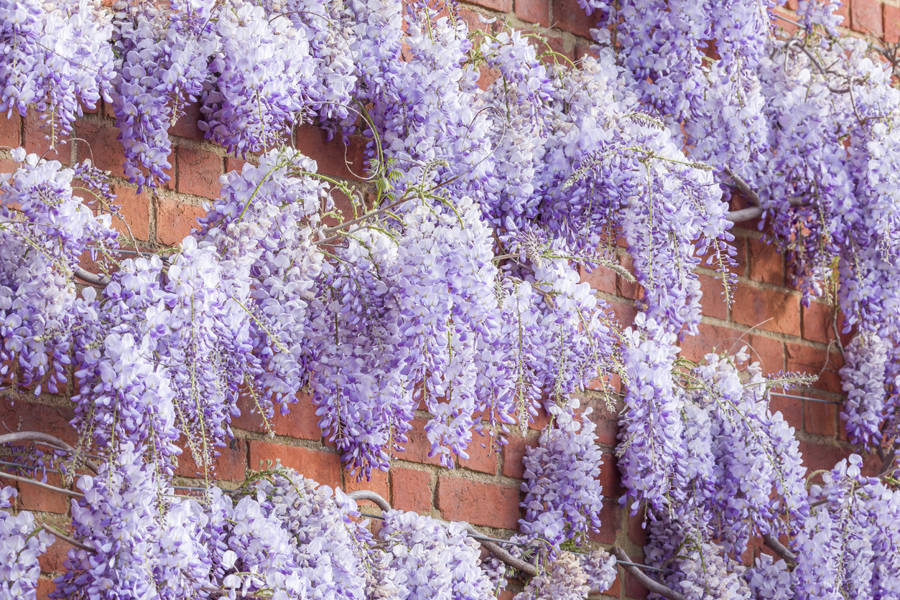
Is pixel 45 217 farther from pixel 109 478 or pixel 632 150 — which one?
pixel 632 150

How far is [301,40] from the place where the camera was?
1891mm

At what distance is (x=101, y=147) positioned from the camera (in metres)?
1.87

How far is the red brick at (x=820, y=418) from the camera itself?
260 cm

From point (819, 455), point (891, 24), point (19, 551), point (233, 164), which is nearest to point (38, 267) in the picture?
point (19, 551)

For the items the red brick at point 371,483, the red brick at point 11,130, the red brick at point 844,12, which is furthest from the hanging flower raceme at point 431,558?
the red brick at point 844,12

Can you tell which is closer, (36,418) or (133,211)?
(36,418)

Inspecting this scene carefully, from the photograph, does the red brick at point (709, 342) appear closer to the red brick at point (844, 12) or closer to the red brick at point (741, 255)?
the red brick at point (741, 255)

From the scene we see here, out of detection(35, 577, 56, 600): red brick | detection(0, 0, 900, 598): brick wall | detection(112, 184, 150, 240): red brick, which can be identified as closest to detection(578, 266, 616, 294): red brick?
detection(0, 0, 900, 598): brick wall

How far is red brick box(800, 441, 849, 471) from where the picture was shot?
257cm

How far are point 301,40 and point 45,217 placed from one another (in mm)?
469

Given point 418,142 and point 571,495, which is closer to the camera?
point 418,142

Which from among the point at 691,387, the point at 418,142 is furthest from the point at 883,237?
the point at 418,142

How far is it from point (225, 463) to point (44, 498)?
10.7 inches

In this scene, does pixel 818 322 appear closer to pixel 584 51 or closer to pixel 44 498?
pixel 584 51
